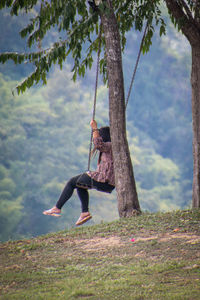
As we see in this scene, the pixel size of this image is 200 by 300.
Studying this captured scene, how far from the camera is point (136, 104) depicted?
63219mm

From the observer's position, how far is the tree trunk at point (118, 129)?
6312mm

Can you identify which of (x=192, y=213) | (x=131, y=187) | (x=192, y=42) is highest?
(x=192, y=42)

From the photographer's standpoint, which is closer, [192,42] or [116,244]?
[116,244]

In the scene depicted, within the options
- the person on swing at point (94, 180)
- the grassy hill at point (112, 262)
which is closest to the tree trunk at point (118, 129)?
the person on swing at point (94, 180)

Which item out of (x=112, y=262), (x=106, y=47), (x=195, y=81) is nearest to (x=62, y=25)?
(x=106, y=47)

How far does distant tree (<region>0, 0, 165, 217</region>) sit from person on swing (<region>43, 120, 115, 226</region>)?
207 millimetres

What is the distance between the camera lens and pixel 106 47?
6.48 m

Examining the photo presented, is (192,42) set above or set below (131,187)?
above

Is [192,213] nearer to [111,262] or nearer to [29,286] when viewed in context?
[111,262]

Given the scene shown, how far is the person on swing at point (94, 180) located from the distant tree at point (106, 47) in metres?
0.21

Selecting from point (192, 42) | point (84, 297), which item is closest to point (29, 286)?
point (84, 297)

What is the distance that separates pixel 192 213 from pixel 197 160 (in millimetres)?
946

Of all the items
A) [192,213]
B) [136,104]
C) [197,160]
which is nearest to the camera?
[192,213]

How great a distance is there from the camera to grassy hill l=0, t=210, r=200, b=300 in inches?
146
